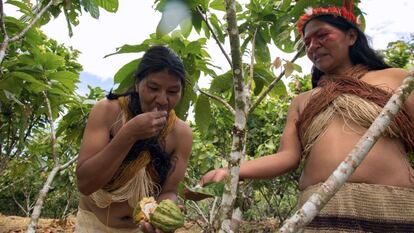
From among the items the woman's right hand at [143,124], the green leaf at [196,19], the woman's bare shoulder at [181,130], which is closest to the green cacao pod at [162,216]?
the woman's right hand at [143,124]

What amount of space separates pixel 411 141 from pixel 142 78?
1.05 m

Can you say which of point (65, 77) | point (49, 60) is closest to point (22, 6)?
point (49, 60)

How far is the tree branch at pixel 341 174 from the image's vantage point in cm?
81

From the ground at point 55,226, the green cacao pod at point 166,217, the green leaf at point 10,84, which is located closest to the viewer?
the green cacao pod at point 166,217

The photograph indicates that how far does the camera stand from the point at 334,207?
1.31 meters

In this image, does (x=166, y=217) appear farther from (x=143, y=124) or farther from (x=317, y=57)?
(x=317, y=57)

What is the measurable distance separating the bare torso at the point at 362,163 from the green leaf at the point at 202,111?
62 cm

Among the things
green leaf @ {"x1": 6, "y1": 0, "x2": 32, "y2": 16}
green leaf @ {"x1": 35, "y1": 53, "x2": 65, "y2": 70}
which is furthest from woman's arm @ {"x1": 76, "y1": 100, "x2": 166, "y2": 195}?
green leaf @ {"x1": 6, "y1": 0, "x2": 32, "y2": 16}

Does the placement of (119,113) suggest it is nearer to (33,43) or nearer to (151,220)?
(151,220)

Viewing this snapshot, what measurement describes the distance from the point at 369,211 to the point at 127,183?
0.96 meters

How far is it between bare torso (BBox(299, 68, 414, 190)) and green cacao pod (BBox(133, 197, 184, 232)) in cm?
48

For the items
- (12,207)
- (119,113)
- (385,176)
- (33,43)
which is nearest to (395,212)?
(385,176)

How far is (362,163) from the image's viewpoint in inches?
53.5

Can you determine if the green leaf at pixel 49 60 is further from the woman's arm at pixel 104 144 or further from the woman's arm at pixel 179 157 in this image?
the woman's arm at pixel 179 157
